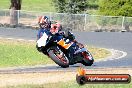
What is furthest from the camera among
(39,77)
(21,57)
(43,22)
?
(21,57)

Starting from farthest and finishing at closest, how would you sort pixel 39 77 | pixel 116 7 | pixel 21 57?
pixel 116 7
pixel 21 57
pixel 39 77

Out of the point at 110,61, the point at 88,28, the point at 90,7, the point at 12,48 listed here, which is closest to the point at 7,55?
the point at 12,48

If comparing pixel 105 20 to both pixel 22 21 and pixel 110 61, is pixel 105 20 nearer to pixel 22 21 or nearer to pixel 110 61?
pixel 22 21

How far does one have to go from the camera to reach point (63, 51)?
4465mm

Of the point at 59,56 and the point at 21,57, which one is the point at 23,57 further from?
the point at 59,56

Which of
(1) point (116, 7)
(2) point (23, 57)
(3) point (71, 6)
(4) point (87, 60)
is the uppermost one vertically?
(4) point (87, 60)

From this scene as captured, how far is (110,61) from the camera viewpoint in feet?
66.1

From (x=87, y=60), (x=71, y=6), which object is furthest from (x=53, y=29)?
(x=71, y=6)

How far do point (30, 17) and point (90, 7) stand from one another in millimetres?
27060

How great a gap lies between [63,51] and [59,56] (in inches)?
3.5

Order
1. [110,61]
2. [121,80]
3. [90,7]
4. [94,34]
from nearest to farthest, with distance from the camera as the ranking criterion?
[121,80]
[110,61]
[94,34]
[90,7]

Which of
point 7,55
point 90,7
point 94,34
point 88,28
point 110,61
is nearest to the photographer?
point 110,61

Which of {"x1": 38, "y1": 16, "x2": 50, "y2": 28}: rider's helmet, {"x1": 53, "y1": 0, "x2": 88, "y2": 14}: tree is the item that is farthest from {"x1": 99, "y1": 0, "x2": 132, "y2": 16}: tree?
{"x1": 38, "y1": 16, "x2": 50, "y2": 28}: rider's helmet

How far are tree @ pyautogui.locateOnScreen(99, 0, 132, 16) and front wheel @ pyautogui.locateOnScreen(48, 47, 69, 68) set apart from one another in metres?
43.8
